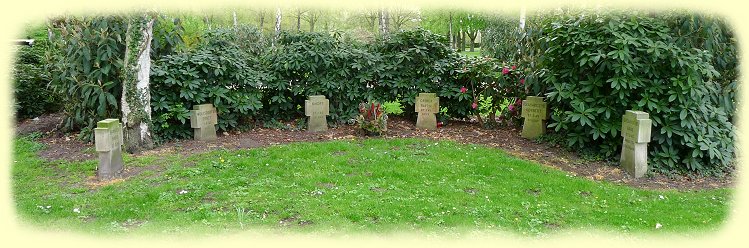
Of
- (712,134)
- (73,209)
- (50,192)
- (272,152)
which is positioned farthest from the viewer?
(272,152)

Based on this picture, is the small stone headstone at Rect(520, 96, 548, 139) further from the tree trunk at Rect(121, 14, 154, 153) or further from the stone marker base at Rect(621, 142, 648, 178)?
the tree trunk at Rect(121, 14, 154, 153)

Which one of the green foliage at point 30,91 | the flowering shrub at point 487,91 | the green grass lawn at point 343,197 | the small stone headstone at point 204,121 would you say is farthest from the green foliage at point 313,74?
the green foliage at point 30,91

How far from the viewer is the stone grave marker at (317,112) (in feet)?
30.4

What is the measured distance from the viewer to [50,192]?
18.8 feet

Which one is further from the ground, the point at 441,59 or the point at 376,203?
the point at 441,59

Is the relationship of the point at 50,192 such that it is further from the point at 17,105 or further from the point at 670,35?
the point at 670,35

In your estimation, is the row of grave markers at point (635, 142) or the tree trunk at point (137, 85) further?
the tree trunk at point (137, 85)

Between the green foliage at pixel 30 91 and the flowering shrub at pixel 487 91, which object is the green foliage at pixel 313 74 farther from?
the green foliage at pixel 30 91

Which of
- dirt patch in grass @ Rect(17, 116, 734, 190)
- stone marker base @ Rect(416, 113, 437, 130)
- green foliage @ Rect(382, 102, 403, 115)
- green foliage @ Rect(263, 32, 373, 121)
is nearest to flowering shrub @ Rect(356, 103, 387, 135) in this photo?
dirt patch in grass @ Rect(17, 116, 734, 190)

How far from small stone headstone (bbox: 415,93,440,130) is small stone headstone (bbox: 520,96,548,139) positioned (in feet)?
5.01

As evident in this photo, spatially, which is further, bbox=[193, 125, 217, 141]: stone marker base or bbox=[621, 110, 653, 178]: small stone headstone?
bbox=[193, 125, 217, 141]: stone marker base

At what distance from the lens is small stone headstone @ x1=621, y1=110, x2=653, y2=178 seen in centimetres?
666

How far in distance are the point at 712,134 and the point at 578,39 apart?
2052mm

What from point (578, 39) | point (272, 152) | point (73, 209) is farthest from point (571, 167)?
point (73, 209)
